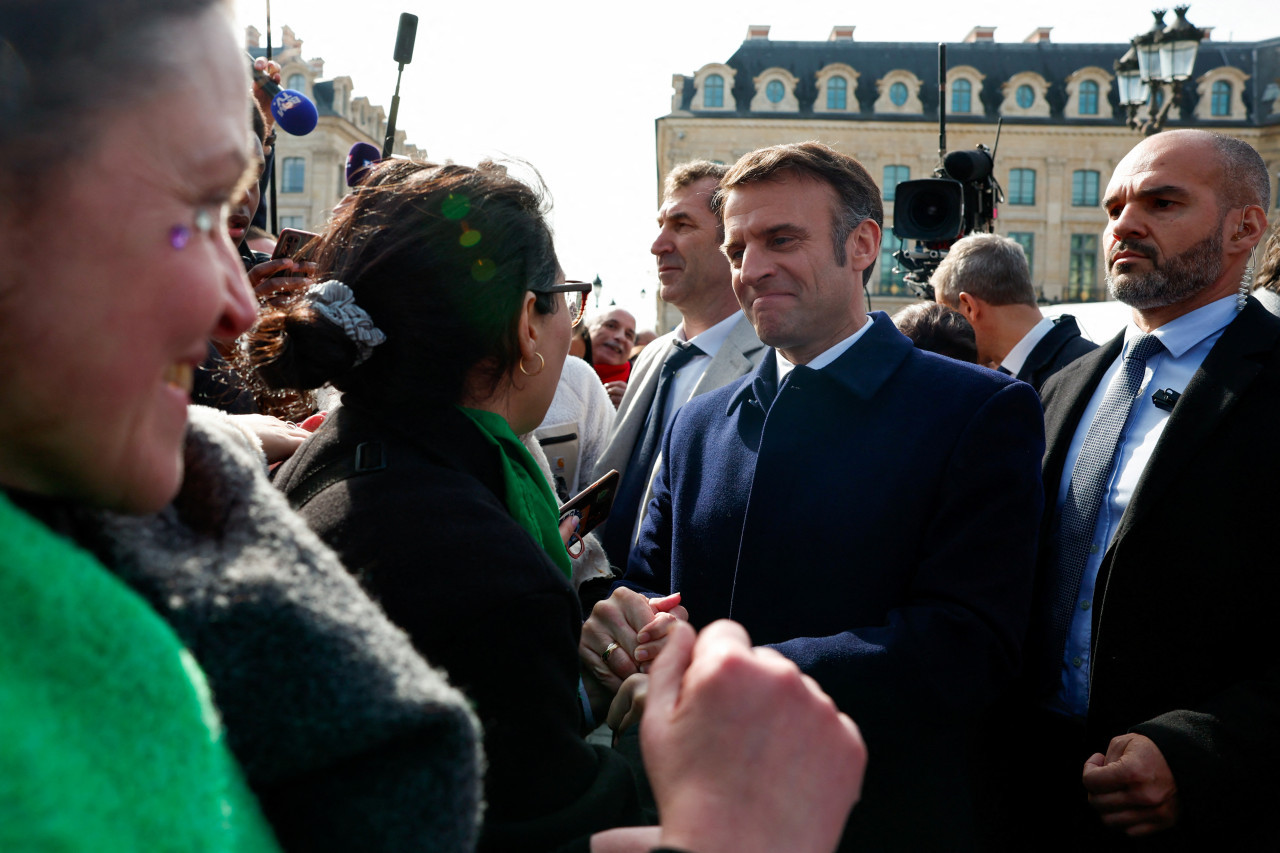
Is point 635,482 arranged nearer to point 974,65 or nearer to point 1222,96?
point 974,65

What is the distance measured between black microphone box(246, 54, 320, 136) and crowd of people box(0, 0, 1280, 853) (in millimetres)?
1390

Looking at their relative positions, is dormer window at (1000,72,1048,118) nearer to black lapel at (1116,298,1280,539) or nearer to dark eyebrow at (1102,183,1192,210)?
dark eyebrow at (1102,183,1192,210)

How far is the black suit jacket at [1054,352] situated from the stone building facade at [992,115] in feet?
120

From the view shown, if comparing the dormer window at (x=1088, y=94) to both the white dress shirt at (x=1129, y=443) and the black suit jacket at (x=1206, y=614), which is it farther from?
the black suit jacket at (x=1206, y=614)

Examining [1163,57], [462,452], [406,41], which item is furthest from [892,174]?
[462,452]

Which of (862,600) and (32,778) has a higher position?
(32,778)

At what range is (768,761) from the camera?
92 cm

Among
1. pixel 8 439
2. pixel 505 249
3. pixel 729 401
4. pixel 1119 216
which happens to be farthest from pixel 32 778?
pixel 1119 216

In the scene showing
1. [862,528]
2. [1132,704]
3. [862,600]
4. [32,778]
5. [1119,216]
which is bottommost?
[1132,704]

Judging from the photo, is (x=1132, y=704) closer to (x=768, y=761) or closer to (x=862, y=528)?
(x=862, y=528)

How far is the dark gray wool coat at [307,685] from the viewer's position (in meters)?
0.80

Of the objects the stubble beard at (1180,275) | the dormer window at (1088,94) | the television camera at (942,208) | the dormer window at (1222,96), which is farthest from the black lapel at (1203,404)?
the dormer window at (1222,96)

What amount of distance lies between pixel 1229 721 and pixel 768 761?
186 centimetres

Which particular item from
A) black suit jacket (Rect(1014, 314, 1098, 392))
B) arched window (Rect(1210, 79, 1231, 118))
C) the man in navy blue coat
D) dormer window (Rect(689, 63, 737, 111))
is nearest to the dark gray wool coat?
the man in navy blue coat
